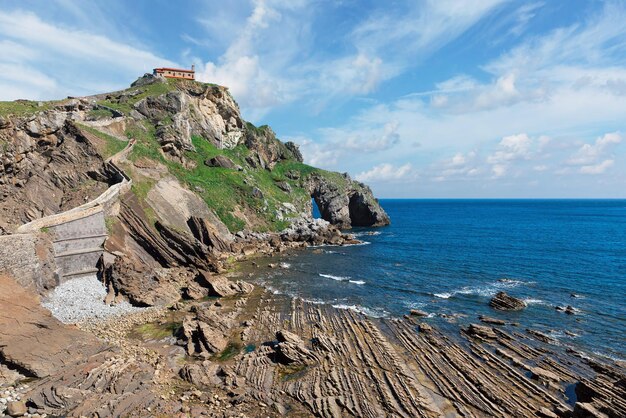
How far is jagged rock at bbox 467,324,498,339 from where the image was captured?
31.2 meters

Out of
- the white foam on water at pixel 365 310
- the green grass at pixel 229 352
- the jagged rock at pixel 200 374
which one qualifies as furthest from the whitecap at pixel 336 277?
the jagged rock at pixel 200 374

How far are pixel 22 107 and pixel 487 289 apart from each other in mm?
77927

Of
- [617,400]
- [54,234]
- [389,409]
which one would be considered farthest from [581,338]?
[54,234]

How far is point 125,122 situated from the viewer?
69.6 meters

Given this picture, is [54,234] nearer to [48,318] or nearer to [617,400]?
[48,318]

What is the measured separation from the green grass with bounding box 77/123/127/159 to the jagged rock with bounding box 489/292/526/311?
195ft

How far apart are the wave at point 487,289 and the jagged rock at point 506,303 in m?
3.48

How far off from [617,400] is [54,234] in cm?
4902

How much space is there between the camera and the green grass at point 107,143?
5704cm

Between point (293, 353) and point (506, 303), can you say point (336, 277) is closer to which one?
point (506, 303)

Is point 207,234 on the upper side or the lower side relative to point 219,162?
lower

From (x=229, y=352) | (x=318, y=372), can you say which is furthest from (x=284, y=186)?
(x=318, y=372)

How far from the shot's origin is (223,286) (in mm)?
42125

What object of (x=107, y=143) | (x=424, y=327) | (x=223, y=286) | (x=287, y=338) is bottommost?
(x=424, y=327)
